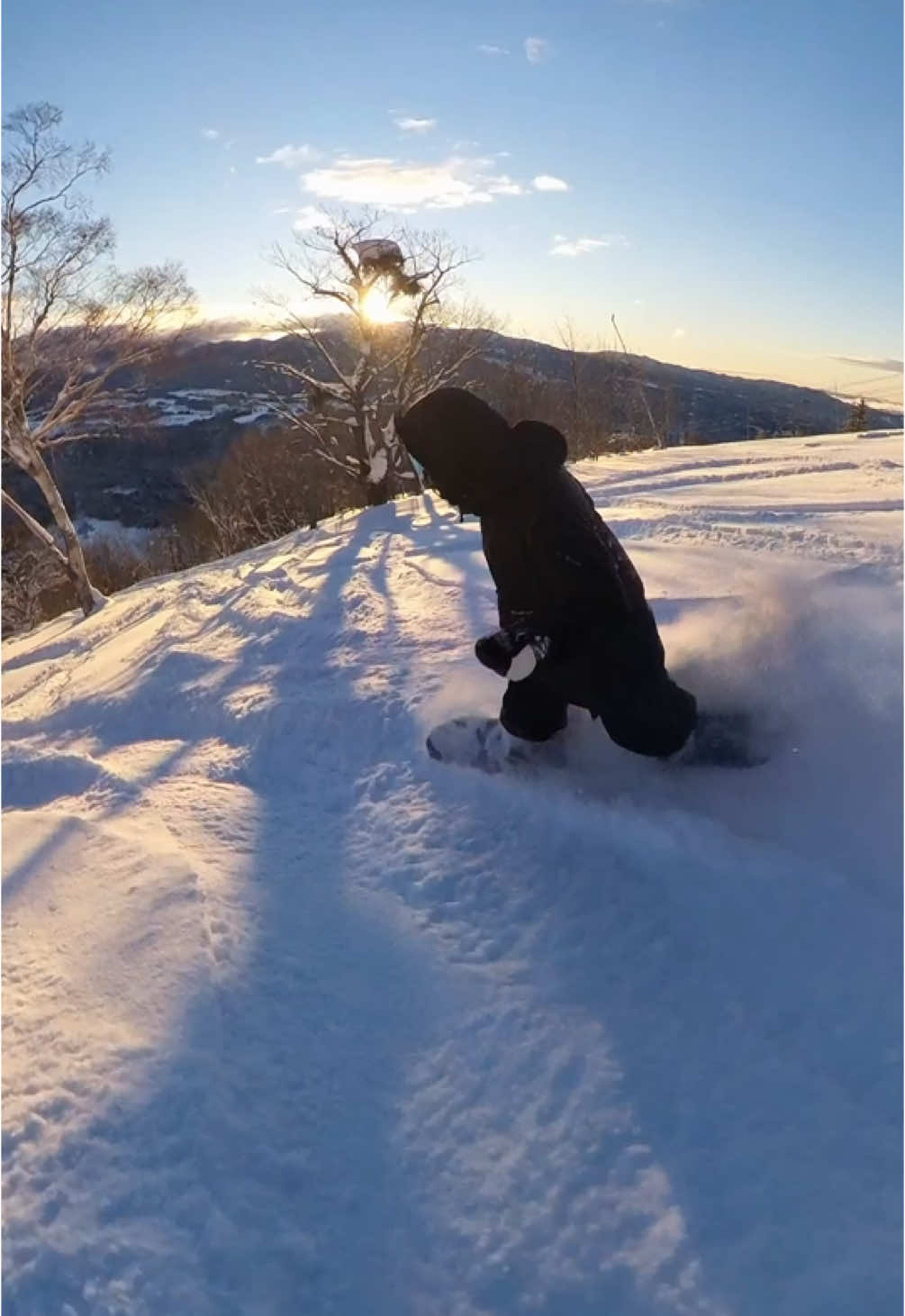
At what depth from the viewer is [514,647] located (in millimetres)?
3133

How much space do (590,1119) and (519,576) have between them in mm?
1801

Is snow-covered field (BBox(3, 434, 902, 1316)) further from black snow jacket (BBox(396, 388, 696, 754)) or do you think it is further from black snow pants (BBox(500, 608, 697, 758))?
black snow jacket (BBox(396, 388, 696, 754))

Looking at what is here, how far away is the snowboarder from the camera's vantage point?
3021mm

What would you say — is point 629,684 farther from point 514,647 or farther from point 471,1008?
point 471,1008

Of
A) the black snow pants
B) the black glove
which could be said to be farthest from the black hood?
the black snow pants

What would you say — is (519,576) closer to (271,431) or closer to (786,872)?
(786,872)

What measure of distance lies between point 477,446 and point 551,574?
1.75ft

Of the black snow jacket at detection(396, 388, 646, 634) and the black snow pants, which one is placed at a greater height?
the black snow jacket at detection(396, 388, 646, 634)

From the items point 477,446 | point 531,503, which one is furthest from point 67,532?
point 531,503

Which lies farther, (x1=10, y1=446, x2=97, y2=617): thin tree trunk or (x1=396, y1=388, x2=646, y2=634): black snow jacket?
(x1=10, y1=446, x2=97, y2=617): thin tree trunk

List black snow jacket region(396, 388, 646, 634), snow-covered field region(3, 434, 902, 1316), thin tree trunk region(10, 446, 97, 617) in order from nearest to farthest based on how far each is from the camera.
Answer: snow-covered field region(3, 434, 902, 1316)
black snow jacket region(396, 388, 646, 634)
thin tree trunk region(10, 446, 97, 617)

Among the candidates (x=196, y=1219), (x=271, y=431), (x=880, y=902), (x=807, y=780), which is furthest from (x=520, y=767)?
(x=271, y=431)

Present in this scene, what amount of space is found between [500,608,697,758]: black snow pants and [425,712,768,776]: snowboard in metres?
0.10

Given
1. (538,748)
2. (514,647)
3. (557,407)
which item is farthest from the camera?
(557,407)
